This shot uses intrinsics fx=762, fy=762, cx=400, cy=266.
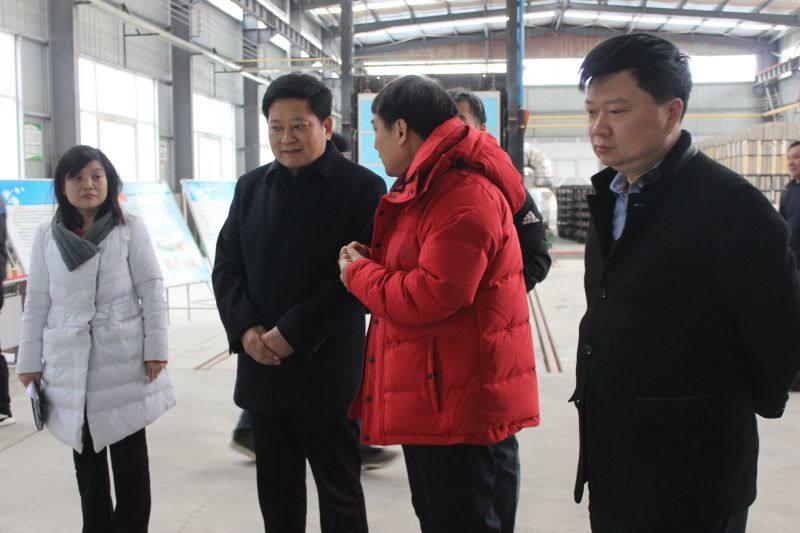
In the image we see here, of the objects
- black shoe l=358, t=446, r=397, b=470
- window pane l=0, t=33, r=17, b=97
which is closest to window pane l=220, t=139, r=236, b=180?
window pane l=0, t=33, r=17, b=97

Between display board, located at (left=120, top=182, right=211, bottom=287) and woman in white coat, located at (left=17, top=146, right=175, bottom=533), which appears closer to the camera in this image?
woman in white coat, located at (left=17, top=146, right=175, bottom=533)

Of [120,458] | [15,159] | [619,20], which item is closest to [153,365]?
[120,458]

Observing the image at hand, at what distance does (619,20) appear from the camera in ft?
74.6

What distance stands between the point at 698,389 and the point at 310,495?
212 cm

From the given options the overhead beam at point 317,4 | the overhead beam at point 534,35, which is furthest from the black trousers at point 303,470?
the overhead beam at point 534,35

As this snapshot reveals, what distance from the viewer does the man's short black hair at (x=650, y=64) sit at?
143cm

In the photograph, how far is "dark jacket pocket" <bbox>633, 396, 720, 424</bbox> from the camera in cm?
140

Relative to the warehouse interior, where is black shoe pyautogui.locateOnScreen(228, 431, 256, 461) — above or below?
below

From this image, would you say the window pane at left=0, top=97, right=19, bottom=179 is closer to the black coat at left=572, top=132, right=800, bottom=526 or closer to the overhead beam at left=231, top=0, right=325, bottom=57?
the overhead beam at left=231, top=0, right=325, bottom=57

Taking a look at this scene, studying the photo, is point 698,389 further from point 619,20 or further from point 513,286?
point 619,20

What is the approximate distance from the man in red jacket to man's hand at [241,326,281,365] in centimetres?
42

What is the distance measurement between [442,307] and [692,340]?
51 cm

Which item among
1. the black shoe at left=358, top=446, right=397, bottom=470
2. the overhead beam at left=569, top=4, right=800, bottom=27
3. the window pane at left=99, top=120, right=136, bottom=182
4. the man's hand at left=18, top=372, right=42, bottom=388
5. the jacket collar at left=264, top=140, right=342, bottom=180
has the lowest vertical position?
the black shoe at left=358, top=446, right=397, bottom=470

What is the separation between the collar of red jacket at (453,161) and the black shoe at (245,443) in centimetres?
205
